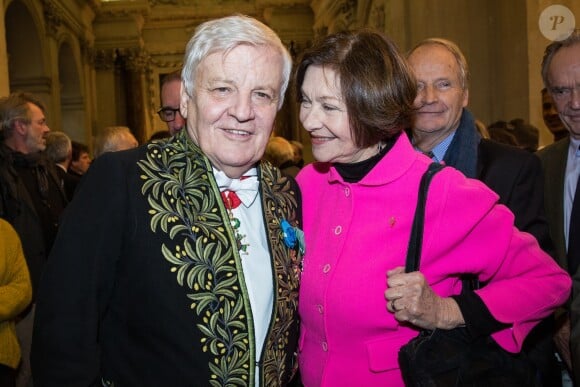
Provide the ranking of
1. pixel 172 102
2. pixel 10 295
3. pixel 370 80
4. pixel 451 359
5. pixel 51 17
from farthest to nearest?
pixel 51 17
pixel 172 102
pixel 10 295
pixel 370 80
pixel 451 359

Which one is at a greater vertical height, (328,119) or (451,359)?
(328,119)

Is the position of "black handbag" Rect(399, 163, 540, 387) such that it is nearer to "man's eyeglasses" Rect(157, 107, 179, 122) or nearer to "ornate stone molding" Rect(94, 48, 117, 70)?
"man's eyeglasses" Rect(157, 107, 179, 122)

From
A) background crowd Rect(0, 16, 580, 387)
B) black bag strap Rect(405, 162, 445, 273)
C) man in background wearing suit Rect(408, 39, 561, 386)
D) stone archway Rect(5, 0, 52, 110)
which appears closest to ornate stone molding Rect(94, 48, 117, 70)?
stone archway Rect(5, 0, 52, 110)

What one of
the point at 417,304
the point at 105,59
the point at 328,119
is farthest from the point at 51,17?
the point at 417,304

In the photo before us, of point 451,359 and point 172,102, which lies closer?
point 451,359

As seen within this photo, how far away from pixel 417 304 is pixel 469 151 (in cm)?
112

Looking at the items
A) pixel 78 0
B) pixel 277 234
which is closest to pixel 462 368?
pixel 277 234

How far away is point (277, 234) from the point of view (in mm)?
2127

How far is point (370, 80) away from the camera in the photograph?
2.05m

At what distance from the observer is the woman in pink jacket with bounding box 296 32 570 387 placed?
6.57 feet

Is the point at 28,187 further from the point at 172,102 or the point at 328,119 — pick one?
the point at 328,119

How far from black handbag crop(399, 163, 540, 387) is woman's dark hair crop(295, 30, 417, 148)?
26 cm

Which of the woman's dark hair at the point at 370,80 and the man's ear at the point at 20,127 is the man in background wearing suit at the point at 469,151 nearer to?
the woman's dark hair at the point at 370,80

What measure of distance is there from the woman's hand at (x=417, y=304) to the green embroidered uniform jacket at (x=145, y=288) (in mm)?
472
